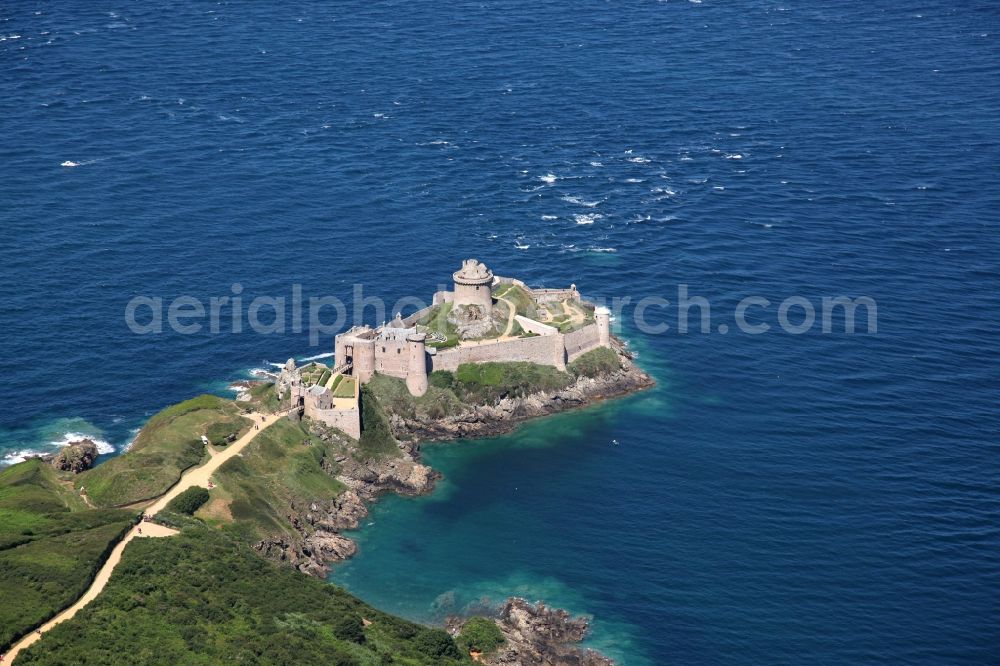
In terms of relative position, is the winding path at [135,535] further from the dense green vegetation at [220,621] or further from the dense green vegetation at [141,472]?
the dense green vegetation at [220,621]

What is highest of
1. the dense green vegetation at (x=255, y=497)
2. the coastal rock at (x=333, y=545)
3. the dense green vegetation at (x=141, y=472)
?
the dense green vegetation at (x=141, y=472)

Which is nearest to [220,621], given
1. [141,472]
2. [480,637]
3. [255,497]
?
[480,637]

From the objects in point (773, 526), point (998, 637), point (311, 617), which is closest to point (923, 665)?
point (998, 637)

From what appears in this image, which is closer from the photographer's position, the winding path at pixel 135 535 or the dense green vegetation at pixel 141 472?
the winding path at pixel 135 535

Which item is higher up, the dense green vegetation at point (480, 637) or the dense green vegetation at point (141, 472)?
the dense green vegetation at point (141, 472)

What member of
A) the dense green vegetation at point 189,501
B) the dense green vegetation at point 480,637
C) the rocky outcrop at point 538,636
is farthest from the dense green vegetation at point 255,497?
the dense green vegetation at point 480,637

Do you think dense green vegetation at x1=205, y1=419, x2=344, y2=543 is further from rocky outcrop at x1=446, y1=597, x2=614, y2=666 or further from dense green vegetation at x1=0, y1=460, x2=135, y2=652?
rocky outcrop at x1=446, y1=597, x2=614, y2=666

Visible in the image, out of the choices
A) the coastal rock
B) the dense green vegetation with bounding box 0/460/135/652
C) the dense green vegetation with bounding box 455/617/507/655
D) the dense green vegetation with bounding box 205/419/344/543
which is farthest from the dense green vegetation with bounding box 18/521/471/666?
the coastal rock
